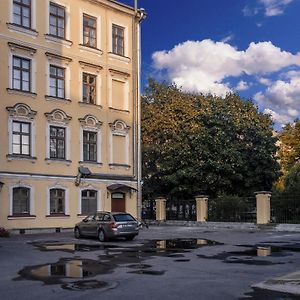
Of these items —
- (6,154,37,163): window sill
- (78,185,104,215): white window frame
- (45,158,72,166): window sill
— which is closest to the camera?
(6,154,37,163): window sill

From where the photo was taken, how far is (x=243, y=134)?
1708 inches

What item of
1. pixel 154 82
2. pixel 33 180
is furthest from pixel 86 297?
pixel 154 82

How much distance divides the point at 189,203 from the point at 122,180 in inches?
231

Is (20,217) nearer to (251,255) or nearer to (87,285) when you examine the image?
(251,255)

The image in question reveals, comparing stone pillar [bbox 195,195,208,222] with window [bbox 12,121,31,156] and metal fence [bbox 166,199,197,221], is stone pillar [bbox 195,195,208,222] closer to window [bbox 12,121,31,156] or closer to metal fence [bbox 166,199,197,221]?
metal fence [bbox 166,199,197,221]

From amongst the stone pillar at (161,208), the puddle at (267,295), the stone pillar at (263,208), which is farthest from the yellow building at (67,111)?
the puddle at (267,295)

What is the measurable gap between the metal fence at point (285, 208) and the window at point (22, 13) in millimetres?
19371

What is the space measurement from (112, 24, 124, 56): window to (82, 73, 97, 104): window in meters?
3.04

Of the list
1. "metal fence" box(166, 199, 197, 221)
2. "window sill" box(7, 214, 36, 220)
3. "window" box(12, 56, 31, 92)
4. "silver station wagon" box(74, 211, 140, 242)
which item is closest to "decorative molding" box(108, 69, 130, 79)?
"window" box(12, 56, 31, 92)

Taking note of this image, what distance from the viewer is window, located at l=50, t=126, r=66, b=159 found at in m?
33.2

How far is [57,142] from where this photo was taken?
33.5m

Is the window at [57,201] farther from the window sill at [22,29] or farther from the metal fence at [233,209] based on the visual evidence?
the metal fence at [233,209]

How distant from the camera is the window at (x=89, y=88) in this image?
35.4m

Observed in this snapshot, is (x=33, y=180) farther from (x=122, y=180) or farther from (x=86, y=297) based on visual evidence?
(x=86, y=297)
